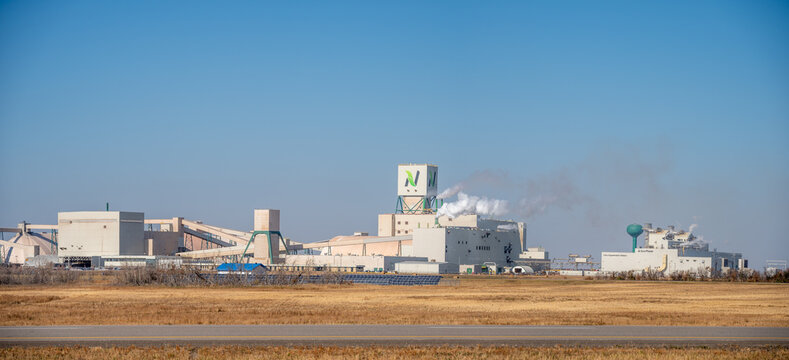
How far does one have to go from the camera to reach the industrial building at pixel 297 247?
513ft

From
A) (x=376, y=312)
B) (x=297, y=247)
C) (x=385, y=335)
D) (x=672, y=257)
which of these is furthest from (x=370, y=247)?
(x=385, y=335)

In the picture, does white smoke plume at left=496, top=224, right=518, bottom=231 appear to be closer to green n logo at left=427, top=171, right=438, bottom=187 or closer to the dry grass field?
green n logo at left=427, top=171, right=438, bottom=187

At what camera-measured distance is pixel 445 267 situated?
147250 millimetres

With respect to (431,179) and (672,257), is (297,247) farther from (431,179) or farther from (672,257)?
(672,257)

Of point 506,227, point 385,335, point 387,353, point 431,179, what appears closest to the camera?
point 387,353

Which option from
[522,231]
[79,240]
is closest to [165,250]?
[79,240]

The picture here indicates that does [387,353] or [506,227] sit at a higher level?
[506,227]

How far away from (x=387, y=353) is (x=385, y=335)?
5426 millimetres

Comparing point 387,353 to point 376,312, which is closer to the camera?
point 387,353

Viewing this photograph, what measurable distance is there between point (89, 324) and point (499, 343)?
1899 cm

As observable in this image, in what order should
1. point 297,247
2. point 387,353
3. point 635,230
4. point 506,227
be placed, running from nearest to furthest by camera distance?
point 387,353 → point 635,230 → point 506,227 → point 297,247

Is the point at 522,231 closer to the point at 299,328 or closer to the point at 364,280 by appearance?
the point at 364,280

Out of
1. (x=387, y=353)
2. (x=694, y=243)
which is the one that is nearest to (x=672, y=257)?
(x=694, y=243)

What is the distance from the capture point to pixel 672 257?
132 meters
